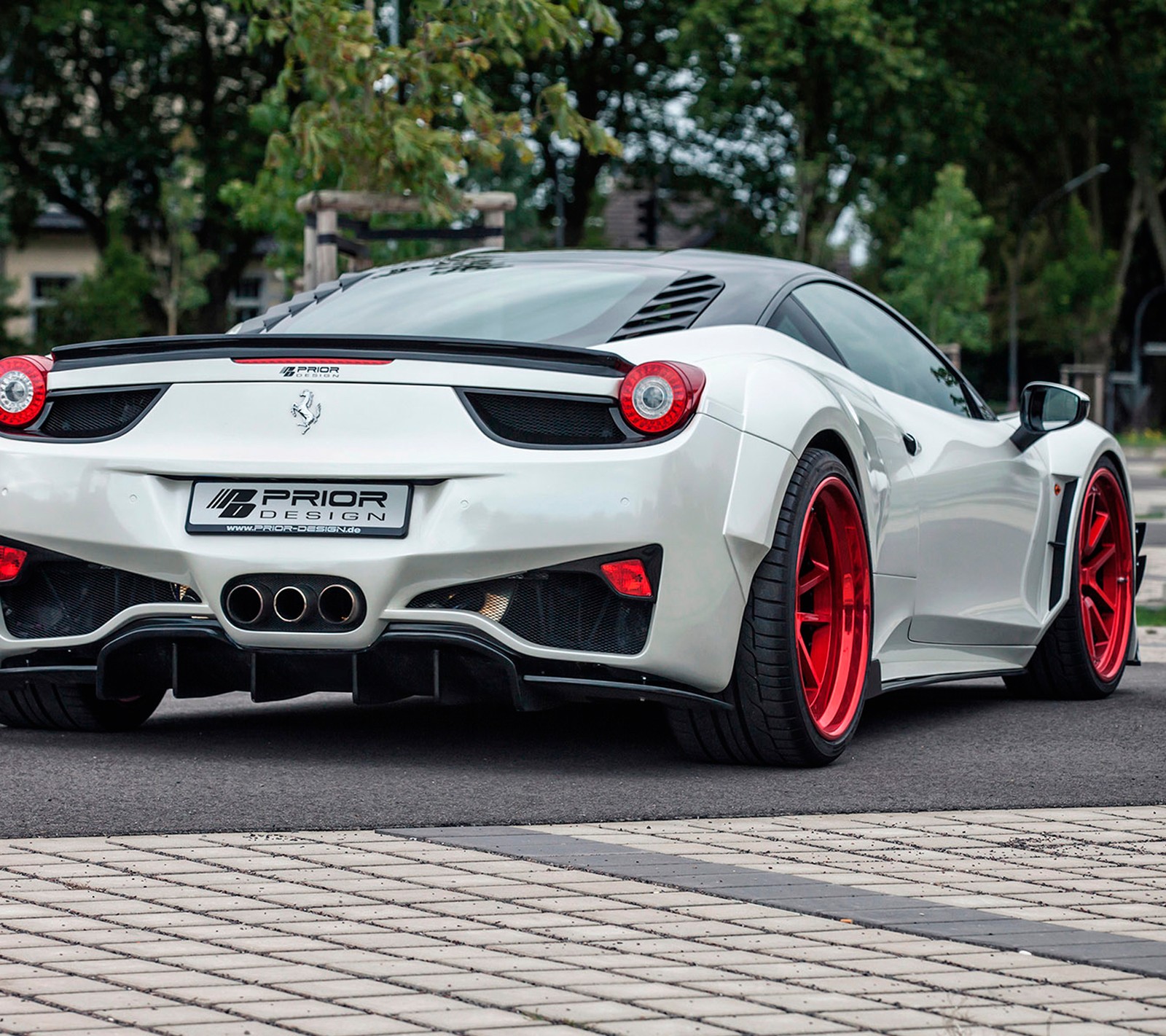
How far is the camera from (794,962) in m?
3.48

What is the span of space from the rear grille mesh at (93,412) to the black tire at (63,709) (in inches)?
31.0

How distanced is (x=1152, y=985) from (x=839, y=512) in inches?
97.4

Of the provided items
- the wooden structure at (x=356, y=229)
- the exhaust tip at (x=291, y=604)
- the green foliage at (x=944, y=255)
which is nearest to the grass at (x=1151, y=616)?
the wooden structure at (x=356, y=229)

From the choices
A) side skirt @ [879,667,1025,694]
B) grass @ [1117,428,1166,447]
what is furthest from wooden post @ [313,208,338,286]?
grass @ [1117,428,1166,447]

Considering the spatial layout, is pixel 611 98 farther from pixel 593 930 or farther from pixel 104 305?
pixel 593 930

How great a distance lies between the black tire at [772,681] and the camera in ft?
17.2

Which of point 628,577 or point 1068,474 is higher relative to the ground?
point 1068,474

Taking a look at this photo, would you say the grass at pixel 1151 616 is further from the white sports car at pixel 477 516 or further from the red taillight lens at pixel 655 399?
the red taillight lens at pixel 655 399

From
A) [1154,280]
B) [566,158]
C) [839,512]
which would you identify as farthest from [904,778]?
[1154,280]

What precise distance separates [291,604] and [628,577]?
Answer: 2.65 feet

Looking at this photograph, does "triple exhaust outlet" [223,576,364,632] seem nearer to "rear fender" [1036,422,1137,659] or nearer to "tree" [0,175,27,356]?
"rear fender" [1036,422,1137,659]

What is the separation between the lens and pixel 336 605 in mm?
5156

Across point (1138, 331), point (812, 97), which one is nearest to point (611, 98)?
point (812, 97)

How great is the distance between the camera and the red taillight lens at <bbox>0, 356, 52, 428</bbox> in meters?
5.50
